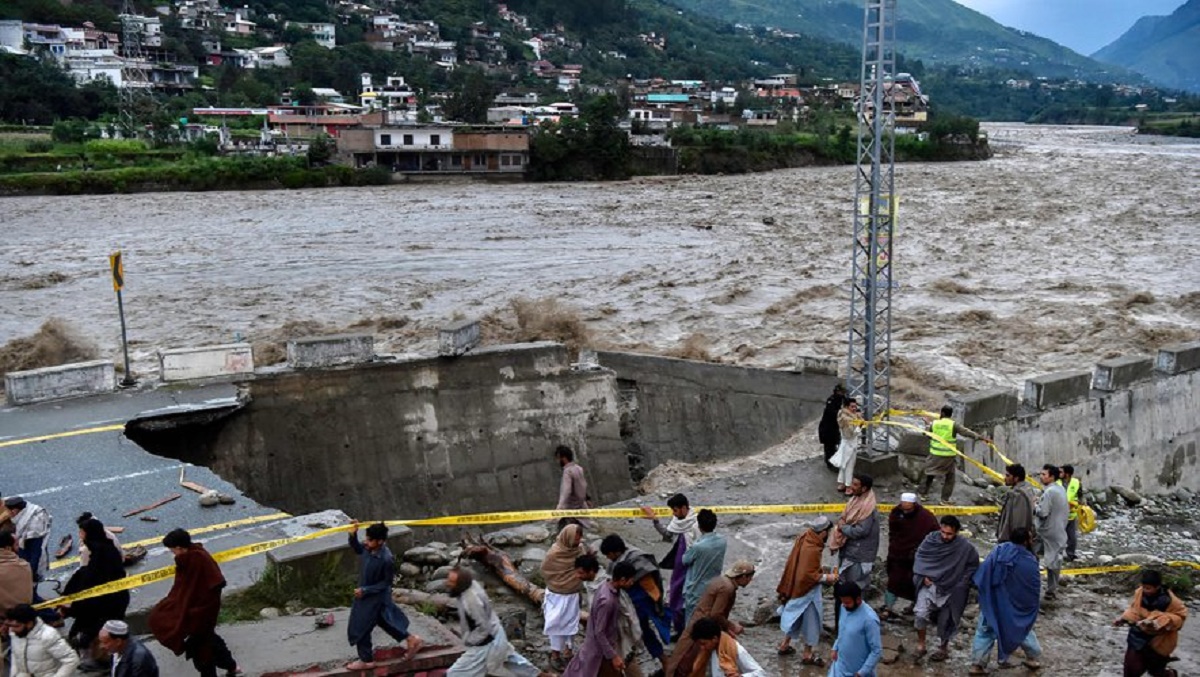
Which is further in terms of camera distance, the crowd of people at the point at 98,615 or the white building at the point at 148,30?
the white building at the point at 148,30

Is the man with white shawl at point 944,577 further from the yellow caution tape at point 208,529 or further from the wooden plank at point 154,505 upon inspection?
the wooden plank at point 154,505

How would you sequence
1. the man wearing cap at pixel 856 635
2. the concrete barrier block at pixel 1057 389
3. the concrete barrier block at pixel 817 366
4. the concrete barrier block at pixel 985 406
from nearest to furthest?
the man wearing cap at pixel 856 635 → the concrete barrier block at pixel 985 406 → the concrete barrier block at pixel 1057 389 → the concrete barrier block at pixel 817 366

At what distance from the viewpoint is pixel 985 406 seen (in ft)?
48.1

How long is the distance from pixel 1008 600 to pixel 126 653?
6.37 meters

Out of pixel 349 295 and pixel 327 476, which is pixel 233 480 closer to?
pixel 327 476

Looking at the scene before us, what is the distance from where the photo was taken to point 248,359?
51.9 ft

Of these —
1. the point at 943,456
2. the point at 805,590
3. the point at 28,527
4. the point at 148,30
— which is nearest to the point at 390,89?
the point at 148,30

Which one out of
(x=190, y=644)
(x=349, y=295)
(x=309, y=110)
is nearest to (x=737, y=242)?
(x=349, y=295)

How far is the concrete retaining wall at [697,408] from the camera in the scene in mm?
18234

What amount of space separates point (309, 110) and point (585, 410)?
82502 millimetres

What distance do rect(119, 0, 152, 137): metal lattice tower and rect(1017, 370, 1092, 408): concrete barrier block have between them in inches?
3032

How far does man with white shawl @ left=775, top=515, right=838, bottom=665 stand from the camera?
797 cm

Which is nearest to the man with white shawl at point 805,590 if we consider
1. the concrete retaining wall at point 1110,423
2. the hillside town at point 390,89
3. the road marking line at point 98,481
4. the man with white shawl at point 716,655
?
the man with white shawl at point 716,655

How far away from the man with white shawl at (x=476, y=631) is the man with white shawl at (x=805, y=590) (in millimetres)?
2445
